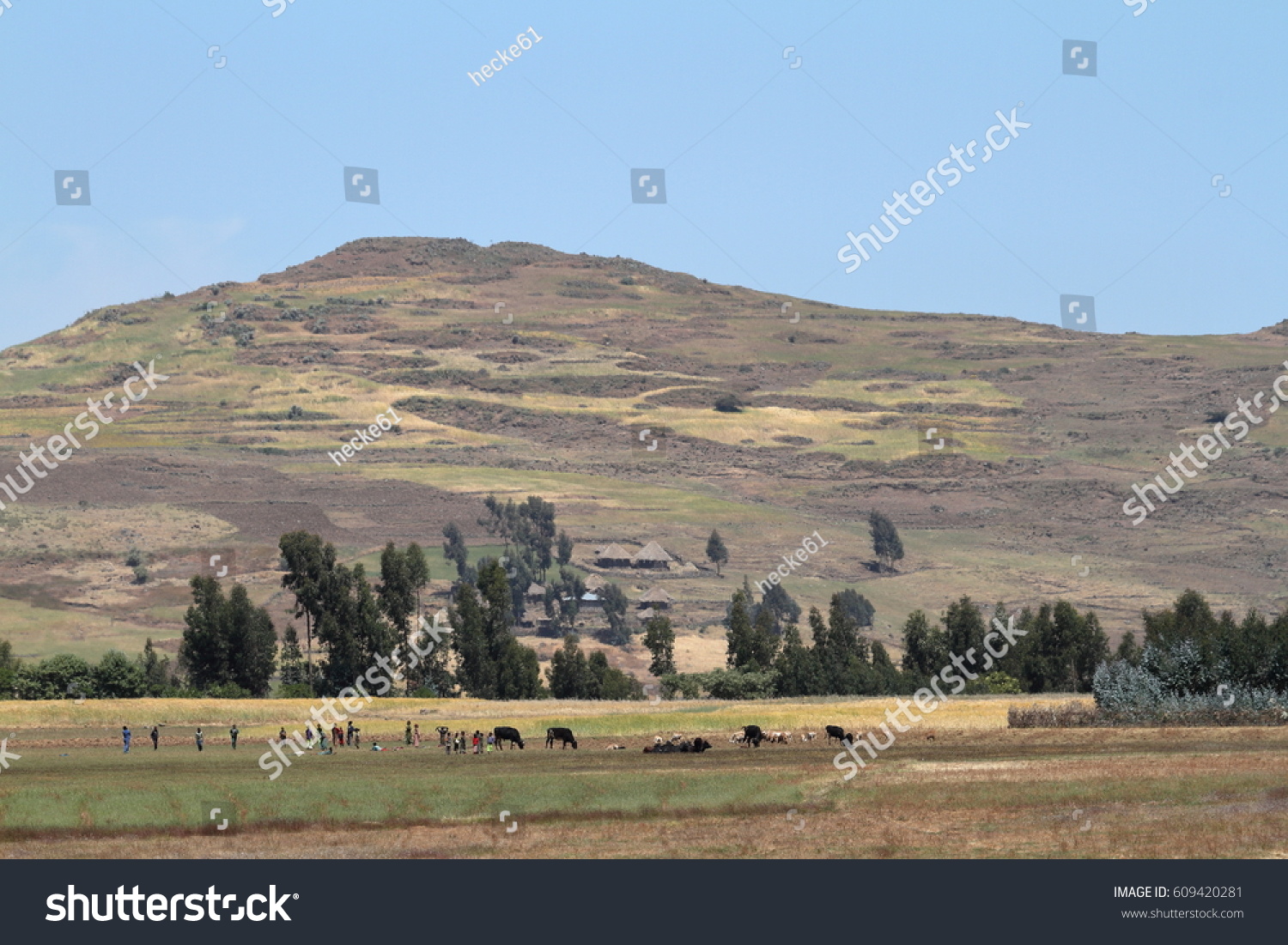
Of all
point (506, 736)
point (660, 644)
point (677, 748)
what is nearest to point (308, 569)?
point (660, 644)

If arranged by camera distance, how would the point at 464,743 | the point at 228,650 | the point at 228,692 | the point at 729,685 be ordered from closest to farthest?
1. the point at 464,743
2. the point at 228,692
3. the point at 729,685
4. the point at 228,650

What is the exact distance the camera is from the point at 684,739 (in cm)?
7000

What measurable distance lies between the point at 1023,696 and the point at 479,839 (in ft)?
220

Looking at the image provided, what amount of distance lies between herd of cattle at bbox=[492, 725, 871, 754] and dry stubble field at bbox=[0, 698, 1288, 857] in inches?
62.2

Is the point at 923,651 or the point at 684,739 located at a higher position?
the point at 923,651

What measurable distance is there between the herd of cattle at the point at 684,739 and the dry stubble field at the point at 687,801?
5.19 feet

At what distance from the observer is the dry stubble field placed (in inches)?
1606

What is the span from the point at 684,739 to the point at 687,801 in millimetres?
21551

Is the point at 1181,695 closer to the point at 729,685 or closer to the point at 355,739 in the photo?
the point at 729,685

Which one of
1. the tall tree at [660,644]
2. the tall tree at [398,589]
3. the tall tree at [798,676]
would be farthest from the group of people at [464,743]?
the tall tree at [660,644]

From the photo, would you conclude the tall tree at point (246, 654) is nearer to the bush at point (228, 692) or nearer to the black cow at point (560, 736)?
the bush at point (228, 692)

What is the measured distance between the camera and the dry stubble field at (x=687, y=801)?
4078 cm
